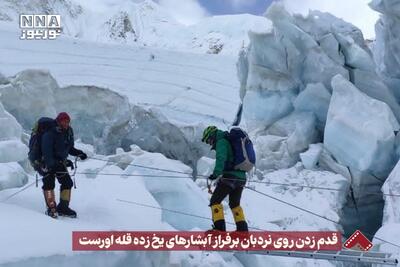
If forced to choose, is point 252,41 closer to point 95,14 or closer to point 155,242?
point 155,242

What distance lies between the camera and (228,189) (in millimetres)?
4547

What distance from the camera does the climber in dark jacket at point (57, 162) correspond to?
4.43m

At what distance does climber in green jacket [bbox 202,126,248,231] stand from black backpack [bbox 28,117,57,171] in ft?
4.10

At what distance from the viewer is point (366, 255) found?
4582 mm

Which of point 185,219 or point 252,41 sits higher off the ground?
point 252,41

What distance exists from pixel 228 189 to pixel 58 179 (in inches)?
55.4

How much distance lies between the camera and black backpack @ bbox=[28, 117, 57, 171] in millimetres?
4492

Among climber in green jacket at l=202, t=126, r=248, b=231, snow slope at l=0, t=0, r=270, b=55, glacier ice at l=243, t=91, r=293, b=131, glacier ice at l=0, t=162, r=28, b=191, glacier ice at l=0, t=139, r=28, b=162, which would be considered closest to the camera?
climber in green jacket at l=202, t=126, r=248, b=231

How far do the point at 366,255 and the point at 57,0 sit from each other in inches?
2140

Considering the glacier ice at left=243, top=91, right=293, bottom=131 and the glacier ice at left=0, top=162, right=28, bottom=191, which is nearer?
the glacier ice at left=0, top=162, right=28, bottom=191

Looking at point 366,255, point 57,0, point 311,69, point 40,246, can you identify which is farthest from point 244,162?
point 57,0

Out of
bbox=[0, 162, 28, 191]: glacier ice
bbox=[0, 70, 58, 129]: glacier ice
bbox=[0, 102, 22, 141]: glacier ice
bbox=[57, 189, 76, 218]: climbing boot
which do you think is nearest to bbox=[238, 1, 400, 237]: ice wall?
bbox=[0, 70, 58, 129]: glacier ice

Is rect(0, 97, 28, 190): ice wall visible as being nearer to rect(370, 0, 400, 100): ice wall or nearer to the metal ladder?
the metal ladder

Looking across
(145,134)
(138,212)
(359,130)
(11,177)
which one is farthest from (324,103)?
(11,177)
